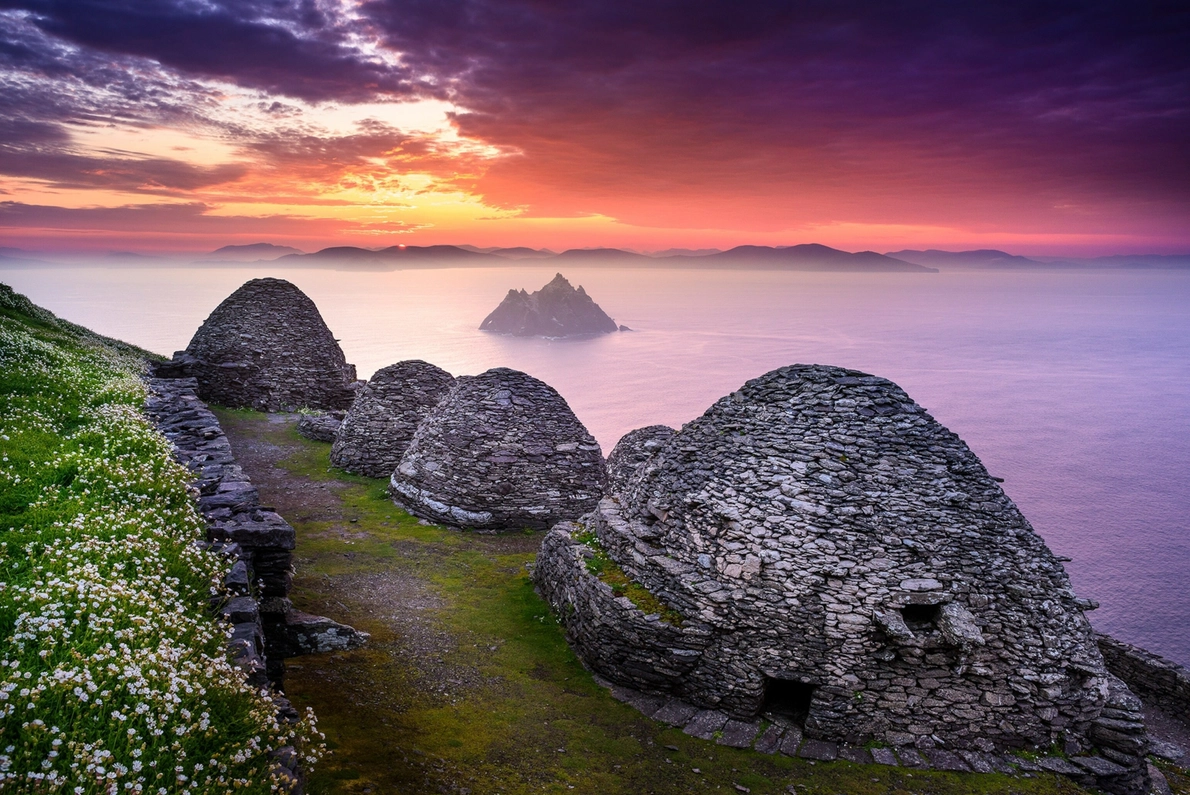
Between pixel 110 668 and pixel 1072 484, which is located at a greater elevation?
pixel 110 668

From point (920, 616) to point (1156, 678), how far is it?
10.3 metres

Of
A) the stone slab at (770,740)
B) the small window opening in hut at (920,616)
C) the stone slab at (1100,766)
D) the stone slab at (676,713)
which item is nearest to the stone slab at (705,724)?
the stone slab at (676,713)

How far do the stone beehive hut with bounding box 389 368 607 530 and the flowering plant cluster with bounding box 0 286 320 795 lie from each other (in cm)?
899

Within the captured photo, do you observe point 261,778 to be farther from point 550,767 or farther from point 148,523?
point 550,767

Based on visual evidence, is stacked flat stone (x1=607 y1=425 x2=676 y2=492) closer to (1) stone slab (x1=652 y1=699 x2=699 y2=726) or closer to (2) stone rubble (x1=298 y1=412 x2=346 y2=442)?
(1) stone slab (x1=652 y1=699 x2=699 y2=726)

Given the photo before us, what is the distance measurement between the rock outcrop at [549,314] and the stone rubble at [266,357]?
102414mm

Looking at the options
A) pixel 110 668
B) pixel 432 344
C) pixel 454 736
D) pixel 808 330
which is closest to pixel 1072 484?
pixel 454 736

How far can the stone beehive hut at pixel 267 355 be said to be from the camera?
2878 cm

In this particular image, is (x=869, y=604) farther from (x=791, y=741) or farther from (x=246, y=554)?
(x=246, y=554)

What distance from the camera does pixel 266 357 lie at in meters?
29.2

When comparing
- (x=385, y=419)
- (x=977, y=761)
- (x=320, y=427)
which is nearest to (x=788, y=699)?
(x=977, y=761)

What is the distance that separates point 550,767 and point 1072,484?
249 feet

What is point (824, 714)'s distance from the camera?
9.33m

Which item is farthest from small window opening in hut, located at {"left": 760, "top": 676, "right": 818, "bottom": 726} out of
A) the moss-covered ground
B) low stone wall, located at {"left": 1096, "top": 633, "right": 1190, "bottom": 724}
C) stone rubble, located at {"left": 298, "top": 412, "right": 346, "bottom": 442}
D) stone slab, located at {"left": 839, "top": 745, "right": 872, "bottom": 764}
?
stone rubble, located at {"left": 298, "top": 412, "right": 346, "bottom": 442}
